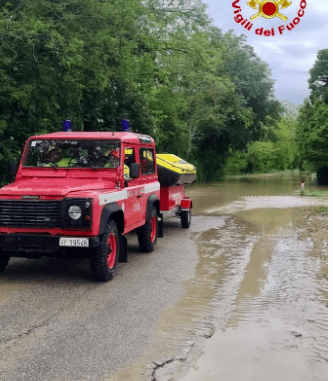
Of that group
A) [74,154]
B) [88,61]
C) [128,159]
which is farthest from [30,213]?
[88,61]

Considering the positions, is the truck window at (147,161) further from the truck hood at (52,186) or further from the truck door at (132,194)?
the truck hood at (52,186)

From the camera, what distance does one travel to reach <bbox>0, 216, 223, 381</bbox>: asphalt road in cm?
493

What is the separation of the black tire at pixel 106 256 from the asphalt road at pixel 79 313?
0.15 meters

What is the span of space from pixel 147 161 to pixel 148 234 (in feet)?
4.57

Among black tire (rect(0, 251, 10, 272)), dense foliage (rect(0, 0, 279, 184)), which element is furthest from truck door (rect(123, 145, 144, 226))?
dense foliage (rect(0, 0, 279, 184))

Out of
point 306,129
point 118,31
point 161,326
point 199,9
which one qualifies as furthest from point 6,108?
Answer: point 306,129

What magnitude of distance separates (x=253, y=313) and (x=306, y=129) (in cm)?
4420

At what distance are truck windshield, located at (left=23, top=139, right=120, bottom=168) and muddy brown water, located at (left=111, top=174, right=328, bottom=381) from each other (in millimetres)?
2373

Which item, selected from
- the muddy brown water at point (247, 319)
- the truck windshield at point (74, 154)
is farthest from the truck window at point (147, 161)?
the muddy brown water at point (247, 319)

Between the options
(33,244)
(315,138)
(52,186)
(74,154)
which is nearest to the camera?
(33,244)

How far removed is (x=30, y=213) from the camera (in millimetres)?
8078

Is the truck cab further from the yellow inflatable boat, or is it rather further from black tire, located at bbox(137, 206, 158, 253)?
the yellow inflatable boat

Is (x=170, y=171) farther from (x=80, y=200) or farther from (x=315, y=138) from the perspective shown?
A: (x=315, y=138)

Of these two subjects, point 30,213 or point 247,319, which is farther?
point 30,213
